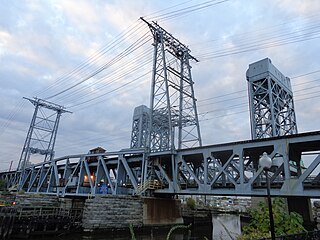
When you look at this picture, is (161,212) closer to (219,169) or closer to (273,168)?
(219,169)

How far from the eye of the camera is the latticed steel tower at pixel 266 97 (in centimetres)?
3297

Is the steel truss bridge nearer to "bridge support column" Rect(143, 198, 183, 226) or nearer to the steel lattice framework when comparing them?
"bridge support column" Rect(143, 198, 183, 226)

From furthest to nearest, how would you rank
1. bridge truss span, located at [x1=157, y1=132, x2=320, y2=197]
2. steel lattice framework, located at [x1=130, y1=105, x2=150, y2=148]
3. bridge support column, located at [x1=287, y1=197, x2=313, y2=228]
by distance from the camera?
steel lattice framework, located at [x1=130, y1=105, x2=150, y2=148], bridge support column, located at [x1=287, y1=197, x2=313, y2=228], bridge truss span, located at [x1=157, y1=132, x2=320, y2=197]

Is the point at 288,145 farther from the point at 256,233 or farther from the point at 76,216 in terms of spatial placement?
the point at 76,216

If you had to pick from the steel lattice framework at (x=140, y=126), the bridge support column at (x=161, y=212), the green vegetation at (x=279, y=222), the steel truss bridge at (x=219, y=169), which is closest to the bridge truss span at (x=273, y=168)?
the steel truss bridge at (x=219, y=169)

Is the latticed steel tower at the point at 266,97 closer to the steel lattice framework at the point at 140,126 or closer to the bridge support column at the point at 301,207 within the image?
the bridge support column at the point at 301,207

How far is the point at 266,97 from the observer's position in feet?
111

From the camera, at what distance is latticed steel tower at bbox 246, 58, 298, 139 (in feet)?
108

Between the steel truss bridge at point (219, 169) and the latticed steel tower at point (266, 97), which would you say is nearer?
the steel truss bridge at point (219, 169)

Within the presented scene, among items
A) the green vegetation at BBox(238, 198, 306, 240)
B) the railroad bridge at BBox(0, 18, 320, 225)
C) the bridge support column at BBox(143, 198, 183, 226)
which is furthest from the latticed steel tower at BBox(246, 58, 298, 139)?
the green vegetation at BBox(238, 198, 306, 240)

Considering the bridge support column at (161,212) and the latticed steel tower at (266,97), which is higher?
the latticed steel tower at (266,97)

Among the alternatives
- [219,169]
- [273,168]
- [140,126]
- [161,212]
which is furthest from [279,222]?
[140,126]

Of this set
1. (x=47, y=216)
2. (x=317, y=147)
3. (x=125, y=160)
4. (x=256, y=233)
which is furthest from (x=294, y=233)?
(x=125, y=160)

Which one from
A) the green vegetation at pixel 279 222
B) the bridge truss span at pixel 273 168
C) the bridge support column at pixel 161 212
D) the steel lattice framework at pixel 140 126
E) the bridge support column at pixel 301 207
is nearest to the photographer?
the green vegetation at pixel 279 222
